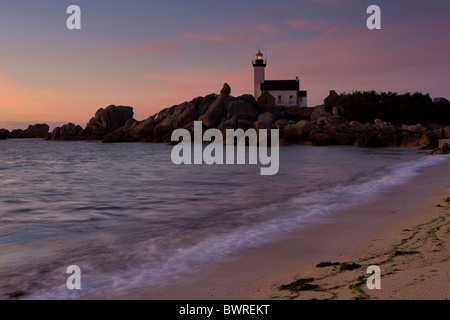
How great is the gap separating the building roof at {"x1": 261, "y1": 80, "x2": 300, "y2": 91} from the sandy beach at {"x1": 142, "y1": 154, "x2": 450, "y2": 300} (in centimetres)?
7197

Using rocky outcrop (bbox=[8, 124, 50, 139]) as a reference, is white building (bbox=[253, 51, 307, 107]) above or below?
above

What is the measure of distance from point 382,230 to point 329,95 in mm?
71681

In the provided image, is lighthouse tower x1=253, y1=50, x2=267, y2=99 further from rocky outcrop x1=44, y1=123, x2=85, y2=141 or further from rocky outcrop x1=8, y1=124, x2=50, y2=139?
rocky outcrop x1=8, y1=124, x2=50, y2=139

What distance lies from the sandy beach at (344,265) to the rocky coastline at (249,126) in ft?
78.1

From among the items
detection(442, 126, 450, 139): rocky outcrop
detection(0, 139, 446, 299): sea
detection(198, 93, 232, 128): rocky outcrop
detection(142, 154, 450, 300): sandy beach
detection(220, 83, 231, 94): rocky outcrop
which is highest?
detection(220, 83, 231, 94): rocky outcrop

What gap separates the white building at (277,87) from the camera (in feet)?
260

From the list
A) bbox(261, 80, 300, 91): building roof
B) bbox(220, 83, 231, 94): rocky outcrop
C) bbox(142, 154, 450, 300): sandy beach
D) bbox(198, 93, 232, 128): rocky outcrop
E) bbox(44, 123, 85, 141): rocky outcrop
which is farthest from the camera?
bbox(44, 123, 85, 141): rocky outcrop

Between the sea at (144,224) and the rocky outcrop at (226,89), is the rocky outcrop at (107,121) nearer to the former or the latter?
the rocky outcrop at (226,89)

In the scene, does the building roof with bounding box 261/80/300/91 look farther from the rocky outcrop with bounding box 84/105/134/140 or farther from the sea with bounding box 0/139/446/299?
the sea with bounding box 0/139/446/299

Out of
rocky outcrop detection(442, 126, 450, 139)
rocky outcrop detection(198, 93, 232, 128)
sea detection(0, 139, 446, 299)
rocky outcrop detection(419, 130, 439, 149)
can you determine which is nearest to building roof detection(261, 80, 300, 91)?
rocky outcrop detection(198, 93, 232, 128)

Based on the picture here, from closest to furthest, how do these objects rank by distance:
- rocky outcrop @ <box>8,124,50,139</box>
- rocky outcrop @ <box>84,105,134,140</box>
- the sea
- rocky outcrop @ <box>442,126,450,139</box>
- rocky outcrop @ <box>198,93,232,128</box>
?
the sea < rocky outcrop @ <box>442,126,450,139</box> < rocky outcrop @ <box>198,93,232,128</box> < rocky outcrop @ <box>84,105,134,140</box> < rocky outcrop @ <box>8,124,50,139</box>

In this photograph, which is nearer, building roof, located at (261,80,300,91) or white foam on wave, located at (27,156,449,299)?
white foam on wave, located at (27,156,449,299)

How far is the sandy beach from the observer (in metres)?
4.18

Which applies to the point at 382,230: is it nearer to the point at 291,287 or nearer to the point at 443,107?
the point at 291,287
